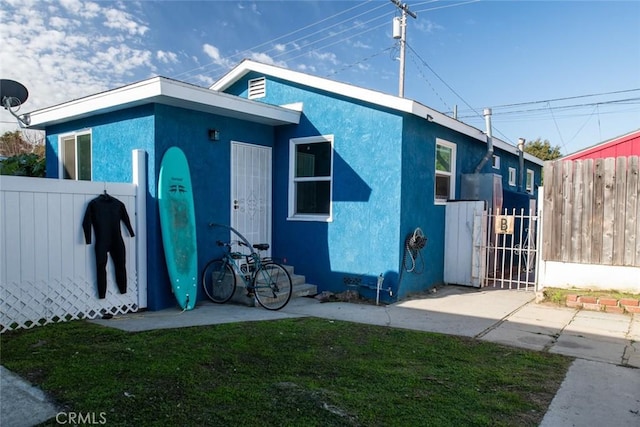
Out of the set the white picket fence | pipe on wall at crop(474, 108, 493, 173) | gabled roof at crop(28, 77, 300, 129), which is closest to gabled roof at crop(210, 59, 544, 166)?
pipe on wall at crop(474, 108, 493, 173)

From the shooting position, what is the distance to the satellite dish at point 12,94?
779cm

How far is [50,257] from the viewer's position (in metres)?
5.44

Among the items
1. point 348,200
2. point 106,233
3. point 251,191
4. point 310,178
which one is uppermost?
point 310,178

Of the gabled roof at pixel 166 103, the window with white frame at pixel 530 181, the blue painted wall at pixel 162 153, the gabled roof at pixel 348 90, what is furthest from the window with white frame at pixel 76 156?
the window with white frame at pixel 530 181

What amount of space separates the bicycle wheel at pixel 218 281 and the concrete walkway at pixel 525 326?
0.24 meters

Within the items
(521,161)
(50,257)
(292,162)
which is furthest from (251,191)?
(521,161)

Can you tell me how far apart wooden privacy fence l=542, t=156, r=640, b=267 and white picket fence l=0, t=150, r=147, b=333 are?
6.76m

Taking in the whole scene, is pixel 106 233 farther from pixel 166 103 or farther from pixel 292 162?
pixel 292 162

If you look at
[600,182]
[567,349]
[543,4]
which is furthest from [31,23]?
[543,4]

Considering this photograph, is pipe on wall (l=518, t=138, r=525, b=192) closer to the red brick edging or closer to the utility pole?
the utility pole

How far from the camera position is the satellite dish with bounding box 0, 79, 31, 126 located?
7.79m

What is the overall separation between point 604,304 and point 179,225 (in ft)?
21.3

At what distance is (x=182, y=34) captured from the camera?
10.9 metres

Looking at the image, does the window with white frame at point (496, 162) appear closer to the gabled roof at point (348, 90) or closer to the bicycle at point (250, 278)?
the gabled roof at point (348, 90)
